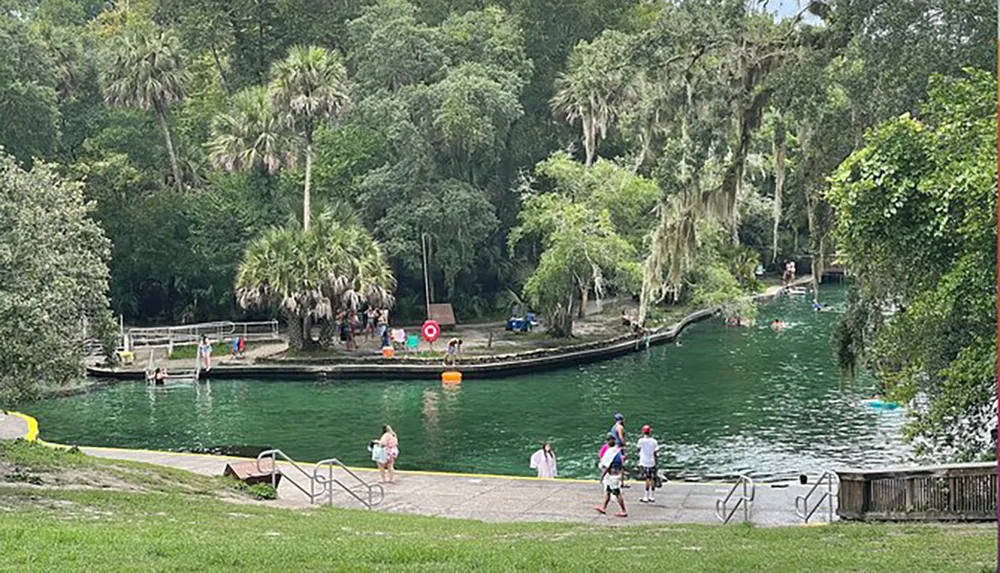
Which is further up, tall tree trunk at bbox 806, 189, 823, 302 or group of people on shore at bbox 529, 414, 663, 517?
tall tree trunk at bbox 806, 189, 823, 302

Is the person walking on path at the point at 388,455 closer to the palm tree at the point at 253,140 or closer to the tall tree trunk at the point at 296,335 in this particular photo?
the tall tree trunk at the point at 296,335

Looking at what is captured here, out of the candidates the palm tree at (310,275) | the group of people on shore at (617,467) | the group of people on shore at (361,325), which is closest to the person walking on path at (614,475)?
the group of people on shore at (617,467)

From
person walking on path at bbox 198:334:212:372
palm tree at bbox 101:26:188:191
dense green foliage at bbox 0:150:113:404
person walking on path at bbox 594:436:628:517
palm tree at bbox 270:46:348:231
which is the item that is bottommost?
person walking on path at bbox 594:436:628:517

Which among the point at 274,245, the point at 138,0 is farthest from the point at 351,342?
the point at 138,0

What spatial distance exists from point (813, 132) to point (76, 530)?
1623cm

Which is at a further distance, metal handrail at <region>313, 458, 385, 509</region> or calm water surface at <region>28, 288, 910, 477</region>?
calm water surface at <region>28, 288, 910, 477</region>

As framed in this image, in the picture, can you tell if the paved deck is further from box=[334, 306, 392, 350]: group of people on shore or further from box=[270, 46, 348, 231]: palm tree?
box=[270, 46, 348, 231]: palm tree

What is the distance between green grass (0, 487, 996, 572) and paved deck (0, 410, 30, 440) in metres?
11.1

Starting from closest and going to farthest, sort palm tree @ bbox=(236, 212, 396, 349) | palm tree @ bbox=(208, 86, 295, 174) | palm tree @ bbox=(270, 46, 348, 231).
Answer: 1. palm tree @ bbox=(236, 212, 396, 349)
2. palm tree @ bbox=(270, 46, 348, 231)
3. palm tree @ bbox=(208, 86, 295, 174)

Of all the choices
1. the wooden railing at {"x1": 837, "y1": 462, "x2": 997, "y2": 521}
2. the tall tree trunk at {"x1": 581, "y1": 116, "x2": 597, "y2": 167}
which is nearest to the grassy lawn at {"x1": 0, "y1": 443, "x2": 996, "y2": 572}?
the wooden railing at {"x1": 837, "y1": 462, "x2": 997, "y2": 521}

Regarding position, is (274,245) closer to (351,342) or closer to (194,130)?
(351,342)

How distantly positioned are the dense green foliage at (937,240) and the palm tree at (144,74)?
4396 centimetres

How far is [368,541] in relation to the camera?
41.1ft

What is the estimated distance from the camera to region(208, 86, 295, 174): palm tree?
48.8 metres
